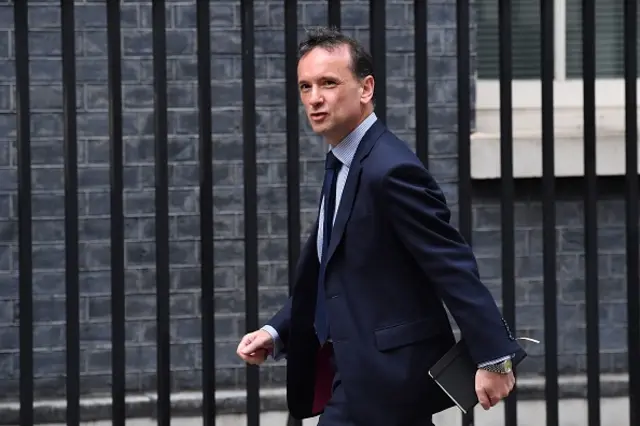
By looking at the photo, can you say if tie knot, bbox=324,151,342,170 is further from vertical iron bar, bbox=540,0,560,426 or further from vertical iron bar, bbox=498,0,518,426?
vertical iron bar, bbox=540,0,560,426

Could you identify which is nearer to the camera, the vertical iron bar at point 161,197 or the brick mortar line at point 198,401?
the vertical iron bar at point 161,197

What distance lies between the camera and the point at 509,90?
16.3 ft

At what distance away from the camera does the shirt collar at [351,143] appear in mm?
3727

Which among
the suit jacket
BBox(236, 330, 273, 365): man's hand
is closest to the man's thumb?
BBox(236, 330, 273, 365): man's hand

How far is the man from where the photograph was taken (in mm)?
3547

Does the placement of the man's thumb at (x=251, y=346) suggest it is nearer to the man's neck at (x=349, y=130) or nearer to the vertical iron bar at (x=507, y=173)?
the man's neck at (x=349, y=130)

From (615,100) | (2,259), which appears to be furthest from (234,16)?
(615,100)

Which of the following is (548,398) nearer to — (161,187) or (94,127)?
(161,187)

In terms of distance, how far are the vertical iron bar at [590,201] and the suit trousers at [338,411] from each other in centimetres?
151

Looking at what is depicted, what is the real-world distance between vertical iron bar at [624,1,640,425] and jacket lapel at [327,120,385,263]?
1647 millimetres

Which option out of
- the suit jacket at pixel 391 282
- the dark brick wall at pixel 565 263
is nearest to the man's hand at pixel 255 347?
the suit jacket at pixel 391 282

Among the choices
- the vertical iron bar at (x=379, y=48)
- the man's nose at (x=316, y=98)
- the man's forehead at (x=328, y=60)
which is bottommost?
the man's nose at (x=316, y=98)

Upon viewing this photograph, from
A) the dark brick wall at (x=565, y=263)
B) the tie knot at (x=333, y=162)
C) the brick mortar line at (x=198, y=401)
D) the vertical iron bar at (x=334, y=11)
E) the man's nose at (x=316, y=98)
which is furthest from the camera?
the dark brick wall at (x=565, y=263)

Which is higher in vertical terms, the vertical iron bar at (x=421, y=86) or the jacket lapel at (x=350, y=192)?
the vertical iron bar at (x=421, y=86)
